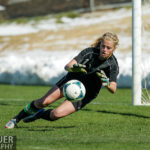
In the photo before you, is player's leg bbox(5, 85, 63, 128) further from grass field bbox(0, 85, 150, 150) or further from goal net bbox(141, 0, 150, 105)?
goal net bbox(141, 0, 150, 105)

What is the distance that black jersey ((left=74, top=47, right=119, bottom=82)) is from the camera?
8.29 metres

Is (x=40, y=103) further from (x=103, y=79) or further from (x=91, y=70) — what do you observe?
(x=103, y=79)

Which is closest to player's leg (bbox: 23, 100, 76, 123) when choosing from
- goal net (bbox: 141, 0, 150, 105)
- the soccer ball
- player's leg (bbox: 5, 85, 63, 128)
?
player's leg (bbox: 5, 85, 63, 128)

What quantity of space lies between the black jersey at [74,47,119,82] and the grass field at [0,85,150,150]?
945 mm

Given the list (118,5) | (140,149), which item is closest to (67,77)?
(140,149)

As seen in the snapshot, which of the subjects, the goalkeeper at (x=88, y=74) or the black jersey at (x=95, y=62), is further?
the black jersey at (x=95, y=62)

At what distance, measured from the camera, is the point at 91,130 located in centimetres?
843

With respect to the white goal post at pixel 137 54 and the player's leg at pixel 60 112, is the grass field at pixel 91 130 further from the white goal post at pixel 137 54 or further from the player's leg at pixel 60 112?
the white goal post at pixel 137 54

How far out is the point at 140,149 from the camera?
6.49 metres

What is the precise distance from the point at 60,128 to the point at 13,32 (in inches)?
988

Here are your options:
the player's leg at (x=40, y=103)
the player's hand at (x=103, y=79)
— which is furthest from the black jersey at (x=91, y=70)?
the player's hand at (x=103, y=79)

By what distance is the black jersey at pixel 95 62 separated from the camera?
8289 mm

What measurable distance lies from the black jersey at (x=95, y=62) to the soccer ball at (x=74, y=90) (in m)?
0.40

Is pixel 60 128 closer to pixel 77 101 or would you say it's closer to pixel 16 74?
pixel 77 101
